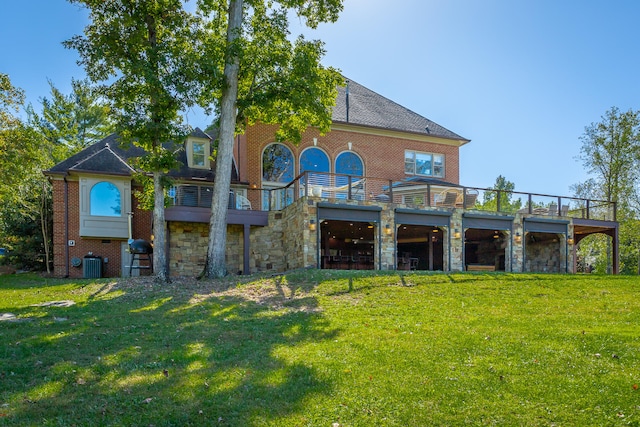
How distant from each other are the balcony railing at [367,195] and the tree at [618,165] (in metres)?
5.99

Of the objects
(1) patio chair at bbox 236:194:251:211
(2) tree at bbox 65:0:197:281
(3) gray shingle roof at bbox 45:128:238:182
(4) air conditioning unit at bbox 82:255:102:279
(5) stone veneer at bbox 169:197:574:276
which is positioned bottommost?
(4) air conditioning unit at bbox 82:255:102:279

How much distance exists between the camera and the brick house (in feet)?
55.4

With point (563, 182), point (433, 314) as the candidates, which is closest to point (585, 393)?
point (433, 314)

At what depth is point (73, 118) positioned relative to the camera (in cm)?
3309

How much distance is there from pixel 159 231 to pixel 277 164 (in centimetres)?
713

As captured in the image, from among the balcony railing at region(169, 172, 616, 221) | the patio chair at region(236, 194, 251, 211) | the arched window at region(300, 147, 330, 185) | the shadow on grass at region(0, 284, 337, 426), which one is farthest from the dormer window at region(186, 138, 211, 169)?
the shadow on grass at region(0, 284, 337, 426)

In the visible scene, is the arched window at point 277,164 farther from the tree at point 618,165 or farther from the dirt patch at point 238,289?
the tree at point 618,165

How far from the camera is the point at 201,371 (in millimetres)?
5508

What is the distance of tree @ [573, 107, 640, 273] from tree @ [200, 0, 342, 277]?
1876 centimetres

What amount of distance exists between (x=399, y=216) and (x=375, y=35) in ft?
21.2

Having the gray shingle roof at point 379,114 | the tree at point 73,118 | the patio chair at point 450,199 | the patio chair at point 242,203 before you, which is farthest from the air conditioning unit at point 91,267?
the tree at point 73,118

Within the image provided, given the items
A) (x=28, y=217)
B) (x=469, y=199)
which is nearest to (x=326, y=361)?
(x=469, y=199)

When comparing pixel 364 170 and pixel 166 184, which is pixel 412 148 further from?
pixel 166 184

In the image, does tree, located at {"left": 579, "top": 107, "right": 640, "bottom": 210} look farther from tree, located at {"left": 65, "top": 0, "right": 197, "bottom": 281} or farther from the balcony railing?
tree, located at {"left": 65, "top": 0, "right": 197, "bottom": 281}
